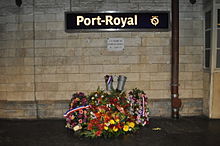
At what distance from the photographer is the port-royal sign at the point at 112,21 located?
6.63m

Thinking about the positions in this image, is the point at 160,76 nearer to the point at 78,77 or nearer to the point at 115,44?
the point at 115,44

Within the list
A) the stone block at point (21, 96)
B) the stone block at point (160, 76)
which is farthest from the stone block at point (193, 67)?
the stone block at point (21, 96)

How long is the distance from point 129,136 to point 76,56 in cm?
324

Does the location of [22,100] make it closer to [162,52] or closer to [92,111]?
[92,111]

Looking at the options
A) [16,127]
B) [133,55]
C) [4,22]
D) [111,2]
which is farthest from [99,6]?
[16,127]

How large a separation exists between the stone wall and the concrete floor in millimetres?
625

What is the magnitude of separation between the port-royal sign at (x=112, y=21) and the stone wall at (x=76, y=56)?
0.67 feet

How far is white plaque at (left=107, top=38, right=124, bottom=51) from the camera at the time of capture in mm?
6742

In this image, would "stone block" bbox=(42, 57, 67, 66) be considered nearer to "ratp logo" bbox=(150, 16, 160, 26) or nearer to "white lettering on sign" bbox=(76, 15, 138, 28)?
"white lettering on sign" bbox=(76, 15, 138, 28)

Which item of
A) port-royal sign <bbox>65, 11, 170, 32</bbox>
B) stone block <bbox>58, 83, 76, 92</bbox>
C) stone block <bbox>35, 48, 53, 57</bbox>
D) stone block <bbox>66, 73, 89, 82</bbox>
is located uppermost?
port-royal sign <bbox>65, 11, 170, 32</bbox>

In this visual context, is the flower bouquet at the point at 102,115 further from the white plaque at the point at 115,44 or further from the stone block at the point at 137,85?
the white plaque at the point at 115,44

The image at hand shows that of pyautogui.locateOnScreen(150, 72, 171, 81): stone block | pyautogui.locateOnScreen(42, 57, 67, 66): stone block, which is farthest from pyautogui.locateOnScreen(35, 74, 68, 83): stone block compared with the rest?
pyautogui.locateOnScreen(150, 72, 171, 81): stone block

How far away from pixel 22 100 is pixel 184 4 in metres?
6.57

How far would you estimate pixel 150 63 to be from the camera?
6.82 m
